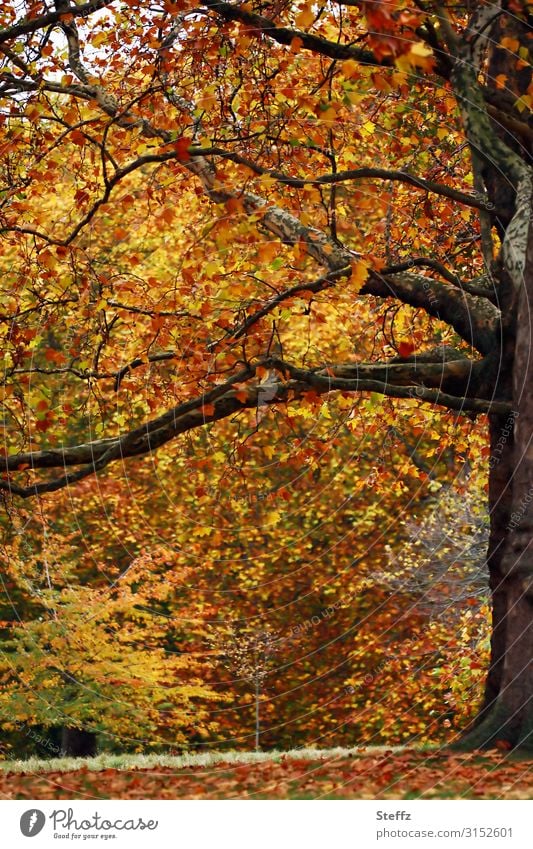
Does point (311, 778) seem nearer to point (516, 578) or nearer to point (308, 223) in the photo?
point (516, 578)

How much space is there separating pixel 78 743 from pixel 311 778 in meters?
13.1

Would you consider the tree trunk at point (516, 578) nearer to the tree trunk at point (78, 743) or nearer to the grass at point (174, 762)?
the grass at point (174, 762)

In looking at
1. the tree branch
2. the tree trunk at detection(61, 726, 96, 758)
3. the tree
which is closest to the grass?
the tree

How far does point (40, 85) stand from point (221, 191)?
224 cm

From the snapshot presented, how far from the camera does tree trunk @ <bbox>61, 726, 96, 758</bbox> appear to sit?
21.2 meters

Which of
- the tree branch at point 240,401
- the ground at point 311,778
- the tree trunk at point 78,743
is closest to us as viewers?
the ground at point 311,778

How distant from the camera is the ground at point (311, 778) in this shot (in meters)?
8.48

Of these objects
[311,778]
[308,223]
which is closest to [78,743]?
[311,778]

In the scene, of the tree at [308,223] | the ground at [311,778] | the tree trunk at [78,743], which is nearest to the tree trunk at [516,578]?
the tree at [308,223]

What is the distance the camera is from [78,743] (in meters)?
21.5

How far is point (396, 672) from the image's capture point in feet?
78.5

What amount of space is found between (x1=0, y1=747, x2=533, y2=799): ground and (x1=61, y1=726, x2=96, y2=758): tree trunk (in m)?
9.17

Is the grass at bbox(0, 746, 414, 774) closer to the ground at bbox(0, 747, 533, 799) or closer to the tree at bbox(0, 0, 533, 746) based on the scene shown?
the ground at bbox(0, 747, 533, 799)

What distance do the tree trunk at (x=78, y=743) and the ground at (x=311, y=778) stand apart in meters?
9.17
